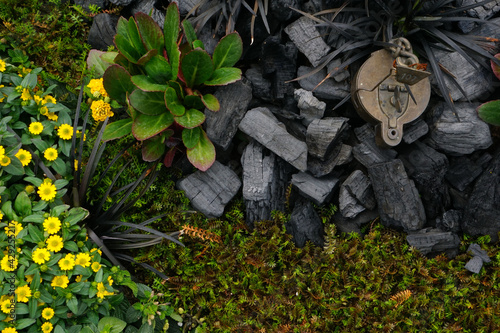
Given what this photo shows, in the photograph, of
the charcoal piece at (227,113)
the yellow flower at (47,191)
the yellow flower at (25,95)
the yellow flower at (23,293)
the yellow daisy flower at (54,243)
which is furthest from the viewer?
the charcoal piece at (227,113)

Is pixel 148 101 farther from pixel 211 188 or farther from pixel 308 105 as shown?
pixel 308 105

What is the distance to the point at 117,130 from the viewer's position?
113 inches

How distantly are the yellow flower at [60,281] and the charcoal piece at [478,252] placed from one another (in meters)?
2.87

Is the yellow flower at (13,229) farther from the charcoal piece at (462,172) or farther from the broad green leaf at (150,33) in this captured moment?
the charcoal piece at (462,172)

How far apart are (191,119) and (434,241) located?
2.04m

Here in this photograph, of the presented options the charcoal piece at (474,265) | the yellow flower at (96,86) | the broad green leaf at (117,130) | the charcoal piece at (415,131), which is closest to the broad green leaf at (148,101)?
the broad green leaf at (117,130)

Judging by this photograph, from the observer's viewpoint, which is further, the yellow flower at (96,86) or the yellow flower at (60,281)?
the yellow flower at (96,86)

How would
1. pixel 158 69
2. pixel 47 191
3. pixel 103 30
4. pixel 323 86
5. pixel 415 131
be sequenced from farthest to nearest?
pixel 103 30
pixel 323 86
pixel 415 131
pixel 158 69
pixel 47 191

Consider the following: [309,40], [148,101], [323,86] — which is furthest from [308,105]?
[148,101]

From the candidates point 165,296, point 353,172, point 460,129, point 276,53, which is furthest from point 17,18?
point 460,129

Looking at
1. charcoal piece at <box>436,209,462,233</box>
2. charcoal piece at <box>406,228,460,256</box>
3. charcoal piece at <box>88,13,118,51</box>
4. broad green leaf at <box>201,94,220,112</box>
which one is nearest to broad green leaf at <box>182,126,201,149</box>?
broad green leaf at <box>201,94,220,112</box>

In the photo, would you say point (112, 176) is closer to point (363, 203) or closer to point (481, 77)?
point (363, 203)

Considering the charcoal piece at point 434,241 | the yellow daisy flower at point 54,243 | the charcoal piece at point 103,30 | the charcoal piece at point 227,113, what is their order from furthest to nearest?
the charcoal piece at point 103,30, the charcoal piece at point 227,113, the charcoal piece at point 434,241, the yellow daisy flower at point 54,243

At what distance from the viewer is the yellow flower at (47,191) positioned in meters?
2.61
